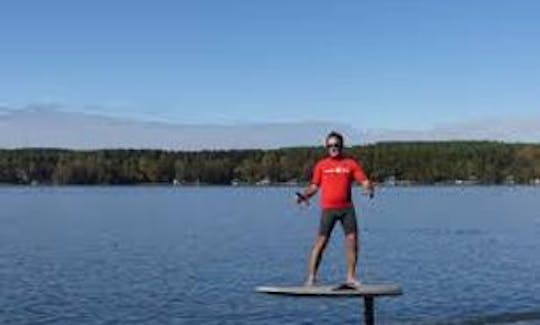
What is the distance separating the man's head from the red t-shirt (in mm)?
162

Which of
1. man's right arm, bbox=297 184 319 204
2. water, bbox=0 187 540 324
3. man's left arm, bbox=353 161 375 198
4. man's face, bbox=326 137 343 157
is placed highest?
man's face, bbox=326 137 343 157

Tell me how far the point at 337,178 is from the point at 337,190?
0.93 ft

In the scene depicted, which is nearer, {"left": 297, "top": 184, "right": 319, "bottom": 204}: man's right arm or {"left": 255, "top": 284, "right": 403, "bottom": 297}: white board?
{"left": 255, "top": 284, "right": 403, "bottom": 297}: white board

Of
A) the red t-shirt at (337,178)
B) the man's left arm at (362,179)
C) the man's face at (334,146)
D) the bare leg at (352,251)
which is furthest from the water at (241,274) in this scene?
the man's face at (334,146)

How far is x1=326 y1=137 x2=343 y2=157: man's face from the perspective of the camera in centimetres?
2202

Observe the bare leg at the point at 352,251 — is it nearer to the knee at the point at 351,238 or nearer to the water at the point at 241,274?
the knee at the point at 351,238

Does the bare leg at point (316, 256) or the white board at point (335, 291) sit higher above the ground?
the bare leg at point (316, 256)

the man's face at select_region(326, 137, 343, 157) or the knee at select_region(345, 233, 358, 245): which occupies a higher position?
the man's face at select_region(326, 137, 343, 157)

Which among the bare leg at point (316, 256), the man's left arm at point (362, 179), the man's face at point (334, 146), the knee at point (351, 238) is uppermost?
the man's face at point (334, 146)

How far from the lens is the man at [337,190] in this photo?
22203 millimetres

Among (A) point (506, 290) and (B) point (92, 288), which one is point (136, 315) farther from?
(A) point (506, 290)

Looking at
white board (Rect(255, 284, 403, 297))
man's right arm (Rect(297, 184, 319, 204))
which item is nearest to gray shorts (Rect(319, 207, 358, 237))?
man's right arm (Rect(297, 184, 319, 204))

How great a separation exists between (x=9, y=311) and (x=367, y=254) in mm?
27142

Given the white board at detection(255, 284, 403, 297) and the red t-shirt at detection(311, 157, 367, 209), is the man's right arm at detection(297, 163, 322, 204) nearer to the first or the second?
the red t-shirt at detection(311, 157, 367, 209)
